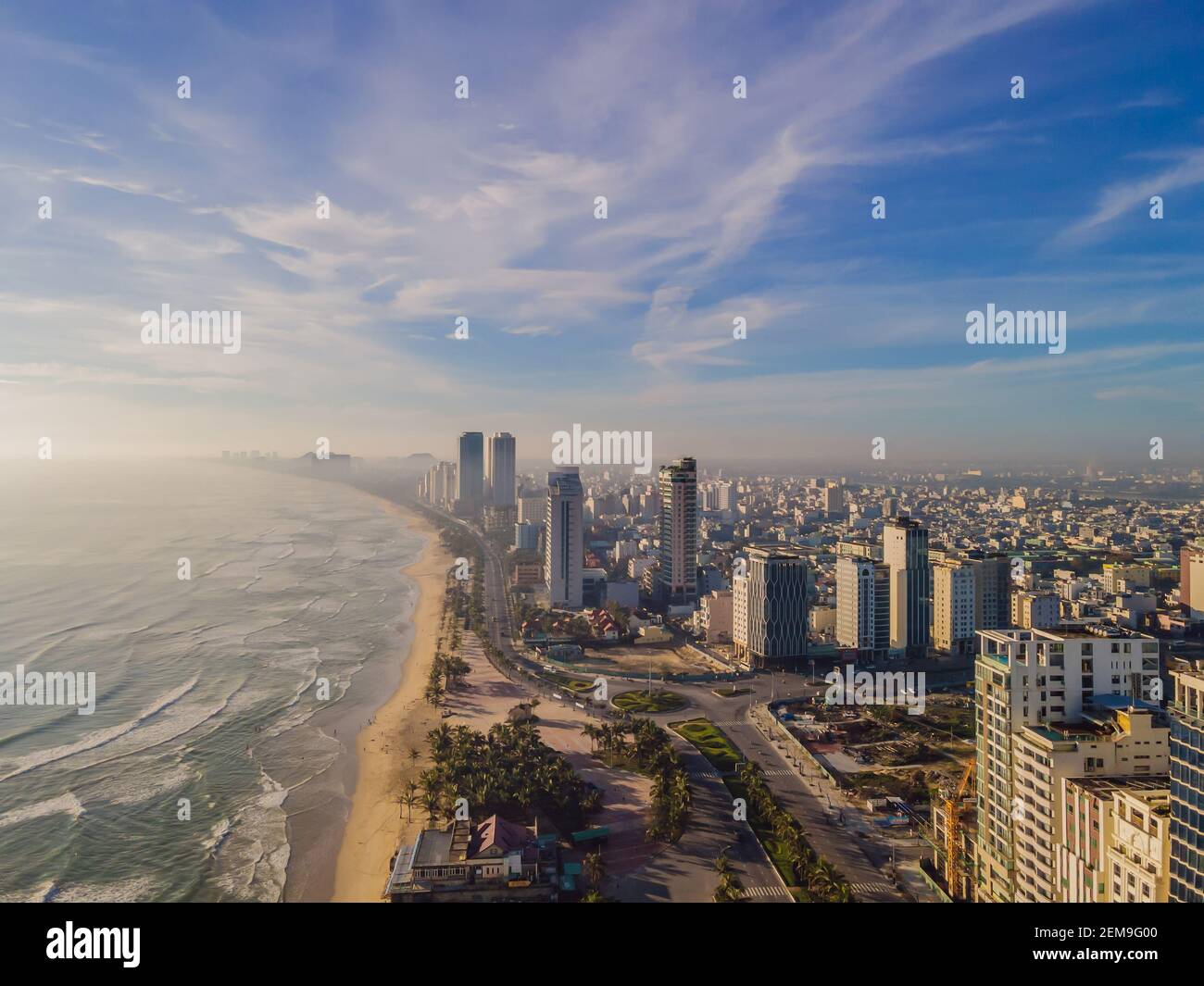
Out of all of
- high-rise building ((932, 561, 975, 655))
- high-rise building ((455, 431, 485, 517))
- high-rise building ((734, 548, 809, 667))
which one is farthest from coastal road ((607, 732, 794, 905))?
high-rise building ((455, 431, 485, 517))

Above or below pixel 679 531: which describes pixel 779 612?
below

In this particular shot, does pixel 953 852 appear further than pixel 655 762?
No

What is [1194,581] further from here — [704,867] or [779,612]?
[704,867]

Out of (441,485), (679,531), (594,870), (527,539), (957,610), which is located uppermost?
(441,485)

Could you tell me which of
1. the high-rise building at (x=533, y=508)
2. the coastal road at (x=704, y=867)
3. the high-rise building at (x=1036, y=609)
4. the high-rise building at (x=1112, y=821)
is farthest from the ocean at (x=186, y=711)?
the high-rise building at (x=1036, y=609)

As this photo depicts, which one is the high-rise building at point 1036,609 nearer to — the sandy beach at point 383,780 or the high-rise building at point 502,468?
the sandy beach at point 383,780

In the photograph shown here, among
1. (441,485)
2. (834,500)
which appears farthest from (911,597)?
(441,485)
